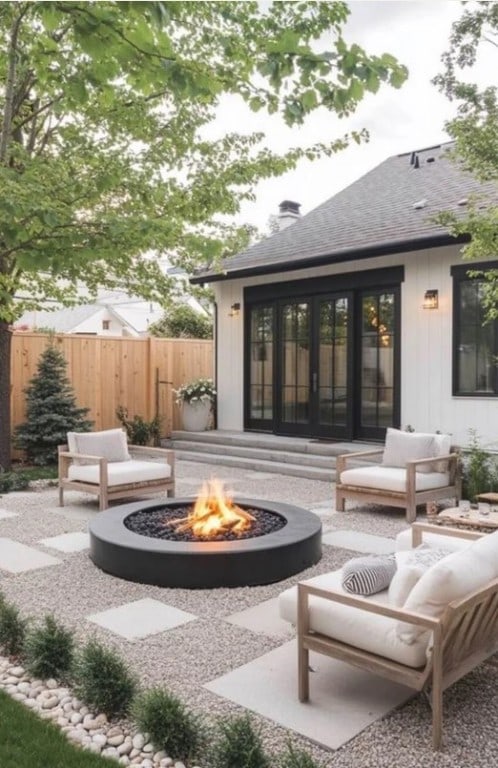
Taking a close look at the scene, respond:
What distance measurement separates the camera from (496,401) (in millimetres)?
7965

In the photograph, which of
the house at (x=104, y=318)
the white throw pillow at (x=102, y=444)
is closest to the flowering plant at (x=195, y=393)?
the white throw pillow at (x=102, y=444)

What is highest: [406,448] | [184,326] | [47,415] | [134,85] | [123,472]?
[184,326]

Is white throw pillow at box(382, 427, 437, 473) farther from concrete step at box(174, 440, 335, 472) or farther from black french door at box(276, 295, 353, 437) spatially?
black french door at box(276, 295, 353, 437)

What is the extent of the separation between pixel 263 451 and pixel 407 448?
3487mm

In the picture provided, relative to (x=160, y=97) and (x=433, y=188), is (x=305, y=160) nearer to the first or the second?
(x=160, y=97)

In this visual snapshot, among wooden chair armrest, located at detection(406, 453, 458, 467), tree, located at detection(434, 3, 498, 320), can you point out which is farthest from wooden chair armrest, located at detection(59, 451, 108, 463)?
tree, located at detection(434, 3, 498, 320)

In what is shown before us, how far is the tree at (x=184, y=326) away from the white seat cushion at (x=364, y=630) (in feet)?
54.3

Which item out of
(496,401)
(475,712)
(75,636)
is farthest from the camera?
(496,401)

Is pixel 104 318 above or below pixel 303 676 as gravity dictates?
above

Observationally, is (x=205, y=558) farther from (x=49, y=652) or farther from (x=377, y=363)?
(x=377, y=363)

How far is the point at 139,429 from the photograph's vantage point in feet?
35.2

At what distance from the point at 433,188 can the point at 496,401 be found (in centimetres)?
440

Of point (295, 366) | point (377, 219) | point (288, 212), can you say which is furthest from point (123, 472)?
point (288, 212)

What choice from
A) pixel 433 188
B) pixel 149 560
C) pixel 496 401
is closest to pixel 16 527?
pixel 149 560
